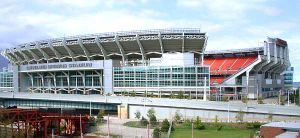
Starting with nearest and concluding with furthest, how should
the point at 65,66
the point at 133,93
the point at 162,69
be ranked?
1. the point at 133,93
2. the point at 162,69
3. the point at 65,66

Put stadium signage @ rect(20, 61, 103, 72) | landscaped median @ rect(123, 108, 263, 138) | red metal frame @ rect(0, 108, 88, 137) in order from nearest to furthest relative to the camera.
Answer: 1. landscaped median @ rect(123, 108, 263, 138)
2. red metal frame @ rect(0, 108, 88, 137)
3. stadium signage @ rect(20, 61, 103, 72)

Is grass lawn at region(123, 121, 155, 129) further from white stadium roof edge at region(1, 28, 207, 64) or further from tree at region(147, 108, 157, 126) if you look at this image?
white stadium roof edge at region(1, 28, 207, 64)

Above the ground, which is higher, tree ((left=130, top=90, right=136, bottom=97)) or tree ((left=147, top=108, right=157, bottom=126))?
tree ((left=130, top=90, right=136, bottom=97))

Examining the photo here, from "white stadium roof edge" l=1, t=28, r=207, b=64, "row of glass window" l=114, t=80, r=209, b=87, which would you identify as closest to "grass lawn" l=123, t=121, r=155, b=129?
"row of glass window" l=114, t=80, r=209, b=87

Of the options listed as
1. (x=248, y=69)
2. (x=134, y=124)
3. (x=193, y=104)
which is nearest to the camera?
(x=134, y=124)

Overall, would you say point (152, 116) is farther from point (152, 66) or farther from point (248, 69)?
point (248, 69)

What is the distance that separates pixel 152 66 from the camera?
9044cm

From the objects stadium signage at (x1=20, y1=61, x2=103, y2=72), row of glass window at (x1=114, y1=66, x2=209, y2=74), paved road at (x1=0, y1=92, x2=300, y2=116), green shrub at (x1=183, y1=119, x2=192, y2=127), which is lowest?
green shrub at (x1=183, y1=119, x2=192, y2=127)

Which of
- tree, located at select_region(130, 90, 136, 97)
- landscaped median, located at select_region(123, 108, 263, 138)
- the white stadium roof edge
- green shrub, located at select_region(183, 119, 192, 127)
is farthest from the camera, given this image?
the white stadium roof edge

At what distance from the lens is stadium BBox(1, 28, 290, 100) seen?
290 feet

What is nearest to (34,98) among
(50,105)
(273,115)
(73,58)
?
(50,105)

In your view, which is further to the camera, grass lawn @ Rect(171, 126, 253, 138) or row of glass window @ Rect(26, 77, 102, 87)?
row of glass window @ Rect(26, 77, 102, 87)

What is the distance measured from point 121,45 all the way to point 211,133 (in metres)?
51.0

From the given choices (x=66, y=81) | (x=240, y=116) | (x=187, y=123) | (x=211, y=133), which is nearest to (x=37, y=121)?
(x=187, y=123)
